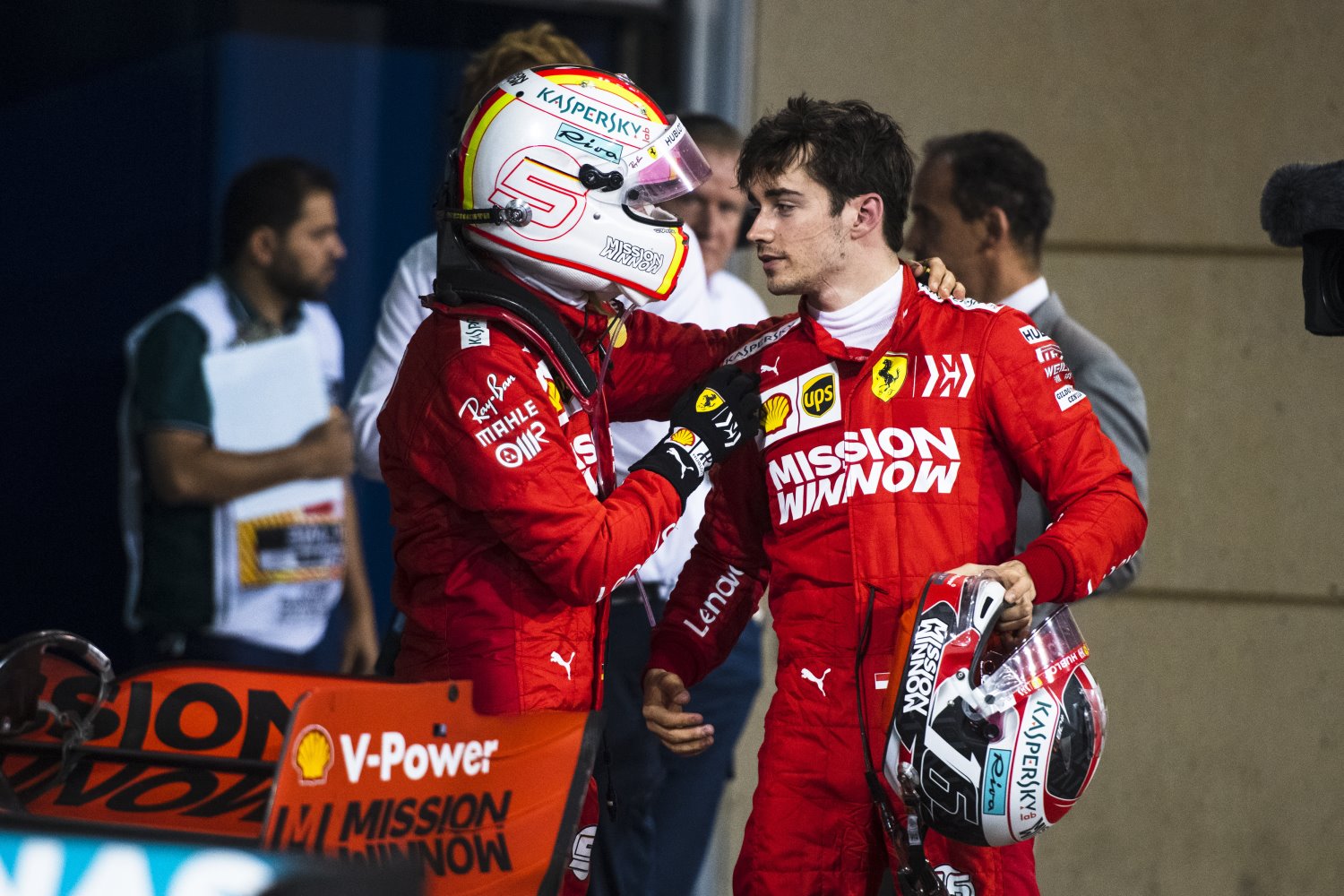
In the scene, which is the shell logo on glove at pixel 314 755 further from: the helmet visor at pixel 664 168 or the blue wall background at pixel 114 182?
the blue wall background at pixel 114 182

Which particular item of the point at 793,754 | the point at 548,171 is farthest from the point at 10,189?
the point at 793,754

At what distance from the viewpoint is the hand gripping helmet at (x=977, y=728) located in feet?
8.10

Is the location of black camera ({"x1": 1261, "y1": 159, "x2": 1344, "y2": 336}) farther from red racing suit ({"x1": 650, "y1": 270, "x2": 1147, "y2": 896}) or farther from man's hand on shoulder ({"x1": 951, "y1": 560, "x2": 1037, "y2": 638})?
man's hand on shoulder ({"x1": 951, "y1": 560, "x2": 1037, "y2": 638})

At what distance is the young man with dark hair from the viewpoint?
272 cm

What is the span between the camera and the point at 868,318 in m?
2.87

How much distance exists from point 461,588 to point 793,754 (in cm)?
63

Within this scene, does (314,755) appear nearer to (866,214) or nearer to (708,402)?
(708,402)

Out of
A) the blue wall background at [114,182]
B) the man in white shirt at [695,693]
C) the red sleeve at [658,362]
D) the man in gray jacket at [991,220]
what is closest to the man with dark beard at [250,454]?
the blue wall background at [114,182]

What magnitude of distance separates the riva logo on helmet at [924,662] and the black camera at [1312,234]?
87 centimetres

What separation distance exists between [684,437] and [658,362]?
432 mm

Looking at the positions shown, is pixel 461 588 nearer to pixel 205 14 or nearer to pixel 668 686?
pixel 668 686

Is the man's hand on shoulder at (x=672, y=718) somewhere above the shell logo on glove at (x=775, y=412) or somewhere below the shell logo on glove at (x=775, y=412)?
below

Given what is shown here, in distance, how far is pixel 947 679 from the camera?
8.10 feet

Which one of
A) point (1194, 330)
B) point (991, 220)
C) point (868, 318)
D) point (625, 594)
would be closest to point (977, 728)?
point (868, 318)
